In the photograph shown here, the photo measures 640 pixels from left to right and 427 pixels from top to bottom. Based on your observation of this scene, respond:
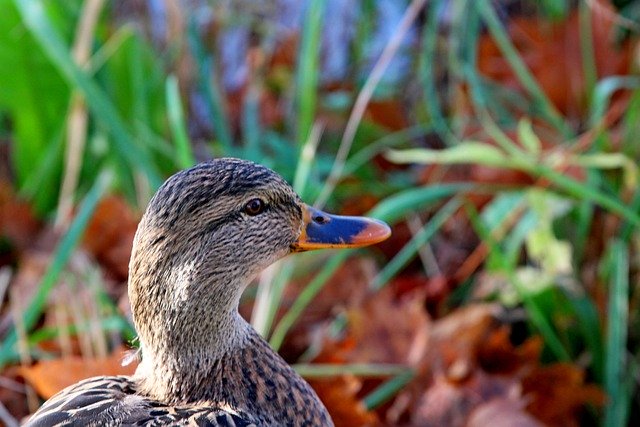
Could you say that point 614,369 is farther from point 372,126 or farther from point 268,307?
point 372,126

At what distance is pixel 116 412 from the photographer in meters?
1.53

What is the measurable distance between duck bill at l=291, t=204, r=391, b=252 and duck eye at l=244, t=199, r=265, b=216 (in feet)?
0.30

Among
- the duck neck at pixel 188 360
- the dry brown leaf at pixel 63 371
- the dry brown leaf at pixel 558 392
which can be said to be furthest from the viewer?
the dry brown leaf at pixel 558 392

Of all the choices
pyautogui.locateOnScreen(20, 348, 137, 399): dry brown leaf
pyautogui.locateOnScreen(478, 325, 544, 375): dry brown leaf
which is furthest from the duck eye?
pyautogui.locateOnScreen(478, 325, 544, 375): dry brown leaf

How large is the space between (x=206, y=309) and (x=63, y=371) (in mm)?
504

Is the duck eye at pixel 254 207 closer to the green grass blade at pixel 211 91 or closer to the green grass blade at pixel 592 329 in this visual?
the green grass blade at pixel 592 329

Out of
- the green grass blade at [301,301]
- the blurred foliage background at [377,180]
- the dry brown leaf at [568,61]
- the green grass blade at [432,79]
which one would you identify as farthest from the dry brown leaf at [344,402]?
the dry brown leaf at [568,61]

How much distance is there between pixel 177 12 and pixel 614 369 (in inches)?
58.7

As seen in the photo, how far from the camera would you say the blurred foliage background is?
7.27 ft

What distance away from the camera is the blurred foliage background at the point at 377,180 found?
7.27 ft

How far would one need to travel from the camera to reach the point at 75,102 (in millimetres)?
2697

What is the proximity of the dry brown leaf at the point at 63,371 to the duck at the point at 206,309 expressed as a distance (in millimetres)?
327

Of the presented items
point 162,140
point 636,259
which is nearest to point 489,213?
point 636,259

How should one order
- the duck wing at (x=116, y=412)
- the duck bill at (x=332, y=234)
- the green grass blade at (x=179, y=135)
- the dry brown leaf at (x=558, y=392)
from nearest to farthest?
the duck wing at (x=116, y=412) → the duck bill at (x=332, y=234) → the dry brown leaf at (x=558, y=392) → the green grass blade at (x=179, y=135)
